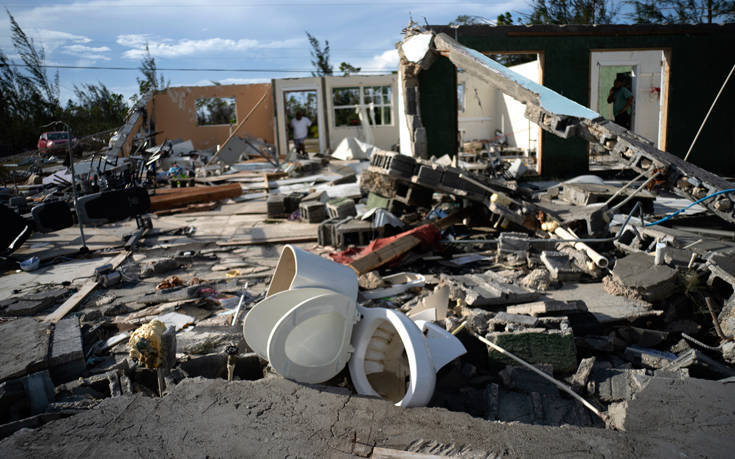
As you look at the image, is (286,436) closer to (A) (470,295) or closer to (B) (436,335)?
(B) (436,335)

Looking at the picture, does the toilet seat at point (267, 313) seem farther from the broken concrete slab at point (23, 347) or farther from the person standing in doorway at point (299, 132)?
the person standing in doorway at point (299, 132)

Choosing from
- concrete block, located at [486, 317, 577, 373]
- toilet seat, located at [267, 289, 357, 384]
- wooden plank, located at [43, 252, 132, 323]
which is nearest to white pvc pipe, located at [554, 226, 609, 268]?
concrete block, located at [486, 317, 577, 373]

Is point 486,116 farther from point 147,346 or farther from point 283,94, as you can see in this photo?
point 147,346

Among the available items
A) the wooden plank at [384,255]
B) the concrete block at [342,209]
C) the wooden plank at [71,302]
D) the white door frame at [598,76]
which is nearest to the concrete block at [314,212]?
the concrete block at [342,209]

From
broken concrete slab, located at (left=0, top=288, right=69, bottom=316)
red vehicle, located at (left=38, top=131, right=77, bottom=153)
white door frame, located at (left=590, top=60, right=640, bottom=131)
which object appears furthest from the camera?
red vehicle, located at (left=38, top=131, right=77, bottom=153)

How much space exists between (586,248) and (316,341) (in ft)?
13.1

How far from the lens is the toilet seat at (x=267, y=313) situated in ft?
10.7

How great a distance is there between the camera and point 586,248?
5.79m

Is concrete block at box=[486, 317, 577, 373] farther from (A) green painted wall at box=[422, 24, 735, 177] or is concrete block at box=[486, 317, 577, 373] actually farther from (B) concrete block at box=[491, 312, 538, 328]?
(A) green painted wall at box=[422, 24, 735, 177]

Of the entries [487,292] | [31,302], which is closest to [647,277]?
[487,292]

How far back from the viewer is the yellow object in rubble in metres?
3.45

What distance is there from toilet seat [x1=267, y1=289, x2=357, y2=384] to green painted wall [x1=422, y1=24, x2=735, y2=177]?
30.6ft

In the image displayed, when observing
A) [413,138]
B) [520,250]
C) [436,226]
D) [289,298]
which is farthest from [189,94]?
[289,298]

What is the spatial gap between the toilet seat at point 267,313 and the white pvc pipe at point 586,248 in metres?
3.47
